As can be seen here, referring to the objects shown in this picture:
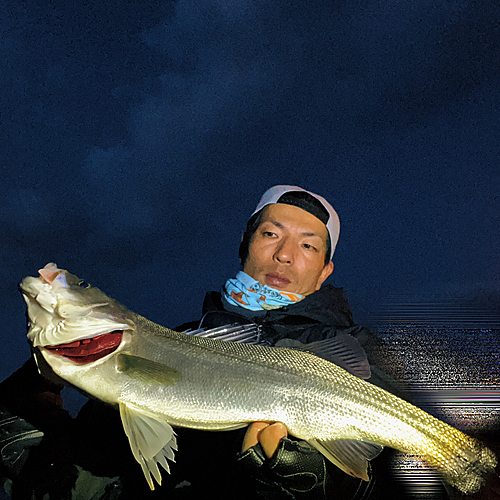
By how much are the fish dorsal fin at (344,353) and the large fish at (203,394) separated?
168 mm

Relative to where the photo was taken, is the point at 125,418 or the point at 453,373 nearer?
the point at 125,418

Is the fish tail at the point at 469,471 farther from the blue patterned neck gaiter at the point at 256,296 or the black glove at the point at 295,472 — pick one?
the blue patterned neck gaiter at the point at 256,296

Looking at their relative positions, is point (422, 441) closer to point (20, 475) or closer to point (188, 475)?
point (188, 475)

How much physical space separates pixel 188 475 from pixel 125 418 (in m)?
1.33

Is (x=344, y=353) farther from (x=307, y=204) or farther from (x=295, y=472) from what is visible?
(x=307, y=204)

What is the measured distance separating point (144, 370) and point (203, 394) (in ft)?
1.34

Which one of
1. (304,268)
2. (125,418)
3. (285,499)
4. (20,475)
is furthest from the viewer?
(304,268)

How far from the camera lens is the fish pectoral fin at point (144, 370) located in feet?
7.34

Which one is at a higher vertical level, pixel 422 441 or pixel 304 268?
pixel 304 268

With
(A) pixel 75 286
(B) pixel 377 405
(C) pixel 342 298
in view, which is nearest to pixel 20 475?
(A) pixel 75 286

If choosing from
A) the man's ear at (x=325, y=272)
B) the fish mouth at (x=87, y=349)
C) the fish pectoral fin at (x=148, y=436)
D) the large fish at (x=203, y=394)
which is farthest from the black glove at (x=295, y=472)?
the man's ear at (x=325, y=272)

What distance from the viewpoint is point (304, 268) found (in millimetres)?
4371

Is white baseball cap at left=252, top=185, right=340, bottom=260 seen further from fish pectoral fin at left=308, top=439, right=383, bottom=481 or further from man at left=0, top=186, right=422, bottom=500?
fish pectoral fin at left=308, top=439, right=383, bottom=481

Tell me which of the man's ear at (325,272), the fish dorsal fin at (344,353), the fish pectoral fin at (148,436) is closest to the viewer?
the fish pectoral fin at (148,436)
